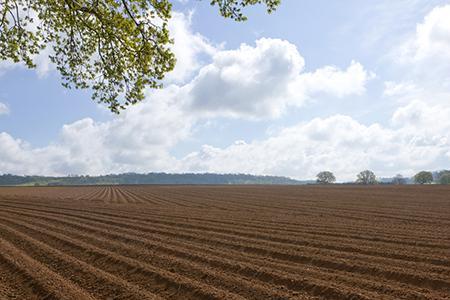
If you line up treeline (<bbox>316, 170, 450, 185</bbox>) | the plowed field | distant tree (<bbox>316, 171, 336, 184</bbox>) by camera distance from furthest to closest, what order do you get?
distant tree (<bbox>316, 171, 336, 184</bbox>), treeline (<bbox>316, 170, 450, 185</bbox>), the plowed field

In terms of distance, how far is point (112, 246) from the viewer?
1079 cm

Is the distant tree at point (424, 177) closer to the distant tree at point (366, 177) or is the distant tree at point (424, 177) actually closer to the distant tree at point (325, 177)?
the distant tree at point (366, 177)

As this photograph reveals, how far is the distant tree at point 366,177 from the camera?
403 feet

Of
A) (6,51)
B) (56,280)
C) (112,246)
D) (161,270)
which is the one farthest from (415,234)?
(6,51)

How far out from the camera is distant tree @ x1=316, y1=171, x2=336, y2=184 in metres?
139

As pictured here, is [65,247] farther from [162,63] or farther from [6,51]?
[162,63]

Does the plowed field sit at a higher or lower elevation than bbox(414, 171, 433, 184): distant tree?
lower

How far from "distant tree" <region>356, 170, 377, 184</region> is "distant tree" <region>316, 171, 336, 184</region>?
13.9m

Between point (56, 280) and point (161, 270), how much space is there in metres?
2.12

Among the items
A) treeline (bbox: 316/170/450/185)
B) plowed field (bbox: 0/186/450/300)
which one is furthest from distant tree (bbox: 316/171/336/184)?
plowed field (bbox: 0/186/450/300)

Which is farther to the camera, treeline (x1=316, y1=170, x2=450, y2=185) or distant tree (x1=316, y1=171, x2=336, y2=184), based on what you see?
distant tree (x1=316, y1=171, x2=336, y2=184)

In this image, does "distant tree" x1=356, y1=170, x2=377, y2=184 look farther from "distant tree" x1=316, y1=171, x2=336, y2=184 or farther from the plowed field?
the plowed field

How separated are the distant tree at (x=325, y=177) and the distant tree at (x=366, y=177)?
1386 centimetres

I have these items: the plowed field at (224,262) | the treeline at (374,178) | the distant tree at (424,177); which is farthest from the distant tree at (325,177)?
the plowed field at (224,262)
